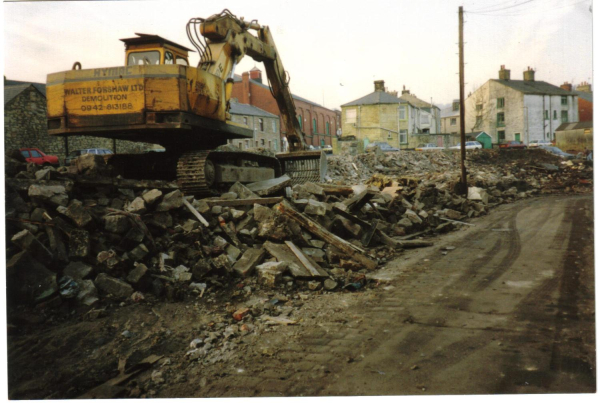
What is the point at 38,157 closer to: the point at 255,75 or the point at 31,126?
the point at 31,126

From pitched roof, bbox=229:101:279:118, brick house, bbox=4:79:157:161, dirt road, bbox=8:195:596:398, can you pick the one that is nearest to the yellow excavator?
brick house, bbox=4:79:157:161

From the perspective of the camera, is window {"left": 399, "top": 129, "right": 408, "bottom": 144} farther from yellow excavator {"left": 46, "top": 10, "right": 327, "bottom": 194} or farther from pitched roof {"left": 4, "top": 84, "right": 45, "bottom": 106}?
pitched roof {"left": 4, "top": 84, "right": 45, "bottom": 106}

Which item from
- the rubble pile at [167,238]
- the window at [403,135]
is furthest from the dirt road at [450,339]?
the window at [403,135]

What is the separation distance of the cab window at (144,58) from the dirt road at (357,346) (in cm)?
441

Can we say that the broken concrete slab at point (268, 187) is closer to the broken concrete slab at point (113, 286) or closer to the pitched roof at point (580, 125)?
the broken concrete slab at point (113, 286)

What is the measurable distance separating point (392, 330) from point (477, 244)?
4.79 m

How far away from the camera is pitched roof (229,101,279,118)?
143 feet

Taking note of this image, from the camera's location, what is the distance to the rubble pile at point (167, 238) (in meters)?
4.98

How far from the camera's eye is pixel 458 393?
3557mm

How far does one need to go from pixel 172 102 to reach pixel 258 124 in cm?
4098

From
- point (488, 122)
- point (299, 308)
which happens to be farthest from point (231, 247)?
point (488, 122)

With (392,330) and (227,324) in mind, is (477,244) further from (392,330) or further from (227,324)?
(227,324)

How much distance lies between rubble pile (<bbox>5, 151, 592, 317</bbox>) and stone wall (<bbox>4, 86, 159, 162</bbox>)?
0.72 metres

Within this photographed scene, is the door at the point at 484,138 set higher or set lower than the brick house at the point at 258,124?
lower
